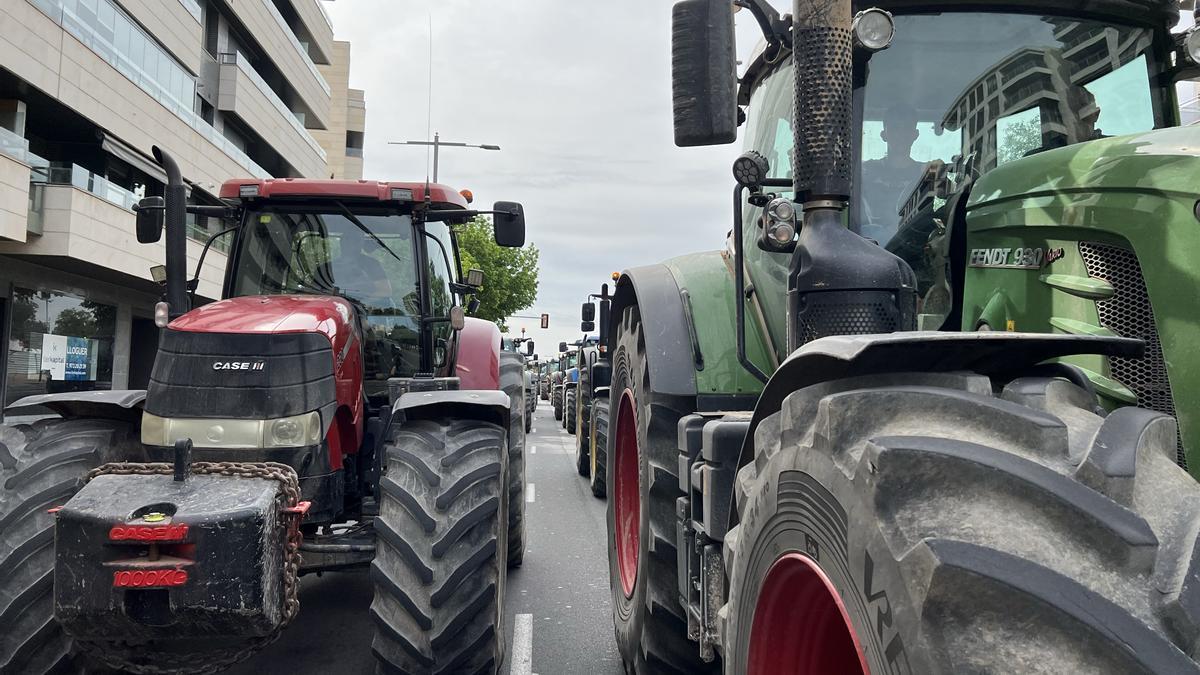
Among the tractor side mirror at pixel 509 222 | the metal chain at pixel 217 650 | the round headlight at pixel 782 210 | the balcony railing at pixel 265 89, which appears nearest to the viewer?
the round headlight at pixel 782 210

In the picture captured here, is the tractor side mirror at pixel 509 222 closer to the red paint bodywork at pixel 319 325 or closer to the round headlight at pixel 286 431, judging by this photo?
the red paint bodywork at pixel 319 325

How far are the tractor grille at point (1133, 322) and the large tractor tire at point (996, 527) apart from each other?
487 millimetres

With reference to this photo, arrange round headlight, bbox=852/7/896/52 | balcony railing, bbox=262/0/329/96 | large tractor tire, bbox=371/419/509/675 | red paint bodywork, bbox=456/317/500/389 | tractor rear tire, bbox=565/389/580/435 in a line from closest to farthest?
round headlight, bbox=852/7/896/52
large tractor tire, bbox=371/419/509/675
red paint bodywork, bbox=456/317/500/389
tractor rear tire, bbox=565/389/580/435
balcony railing, bbox=262/0/329/96

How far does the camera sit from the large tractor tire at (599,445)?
9.16 meters

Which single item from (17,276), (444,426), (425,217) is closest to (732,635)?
(444,426)

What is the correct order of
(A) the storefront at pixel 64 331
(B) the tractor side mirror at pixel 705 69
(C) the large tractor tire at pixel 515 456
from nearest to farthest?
(B) the tractor side mirror at pixel 705 69 → (C) the large tractor tire at pixel 515 456 → (A) the storefront at pixel 64 331

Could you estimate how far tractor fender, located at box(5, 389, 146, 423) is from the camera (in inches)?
156

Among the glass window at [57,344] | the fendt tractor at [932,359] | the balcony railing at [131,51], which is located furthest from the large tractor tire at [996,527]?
the glass window at [57,344]

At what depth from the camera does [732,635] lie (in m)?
2.13

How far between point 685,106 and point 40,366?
1986 centimetres

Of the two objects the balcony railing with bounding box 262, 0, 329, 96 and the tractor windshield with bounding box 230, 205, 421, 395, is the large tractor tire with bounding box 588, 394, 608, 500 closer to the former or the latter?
the tractor windshield with bounding box 230, 205, 421, 395

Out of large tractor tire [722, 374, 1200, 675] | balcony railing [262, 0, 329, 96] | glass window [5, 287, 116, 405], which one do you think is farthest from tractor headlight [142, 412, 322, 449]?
balcony railing [262, 0, 329, 96]

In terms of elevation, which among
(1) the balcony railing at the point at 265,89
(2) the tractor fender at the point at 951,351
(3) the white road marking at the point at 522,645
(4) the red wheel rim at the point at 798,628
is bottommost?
(3) the white road marking at the point at 522,645

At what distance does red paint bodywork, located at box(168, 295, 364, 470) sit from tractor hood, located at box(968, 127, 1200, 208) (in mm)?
2928
